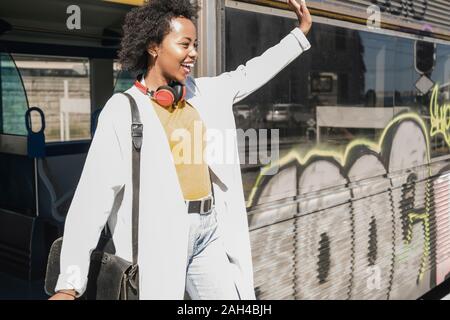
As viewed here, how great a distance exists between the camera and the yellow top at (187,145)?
1.97 m

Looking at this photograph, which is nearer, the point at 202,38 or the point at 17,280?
the point at 202,38

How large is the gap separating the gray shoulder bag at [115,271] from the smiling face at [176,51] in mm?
185

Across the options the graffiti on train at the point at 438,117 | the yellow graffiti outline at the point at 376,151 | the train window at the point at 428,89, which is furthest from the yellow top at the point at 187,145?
the graffiti on train at the point at 438,117

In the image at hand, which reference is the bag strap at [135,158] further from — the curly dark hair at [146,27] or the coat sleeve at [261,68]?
the coat sleeve at [261,68]

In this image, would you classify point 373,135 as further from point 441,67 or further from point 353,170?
point 441,67

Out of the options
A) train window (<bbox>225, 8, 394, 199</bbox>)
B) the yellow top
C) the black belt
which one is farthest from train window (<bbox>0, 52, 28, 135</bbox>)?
the black belt

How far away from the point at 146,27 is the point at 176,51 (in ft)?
0.46

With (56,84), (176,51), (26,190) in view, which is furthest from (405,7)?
(56,84)

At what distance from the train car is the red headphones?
455mm

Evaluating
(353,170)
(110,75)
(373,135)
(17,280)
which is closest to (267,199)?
(353,170)

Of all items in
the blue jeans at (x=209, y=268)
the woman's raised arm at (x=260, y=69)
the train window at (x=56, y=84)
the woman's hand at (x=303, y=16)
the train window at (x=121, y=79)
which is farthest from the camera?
the train window at (x=121, y=79)

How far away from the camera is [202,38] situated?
2.47m

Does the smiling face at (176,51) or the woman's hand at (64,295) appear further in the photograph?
the smiling face at (176,51)

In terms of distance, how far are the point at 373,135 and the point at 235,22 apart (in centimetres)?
142
